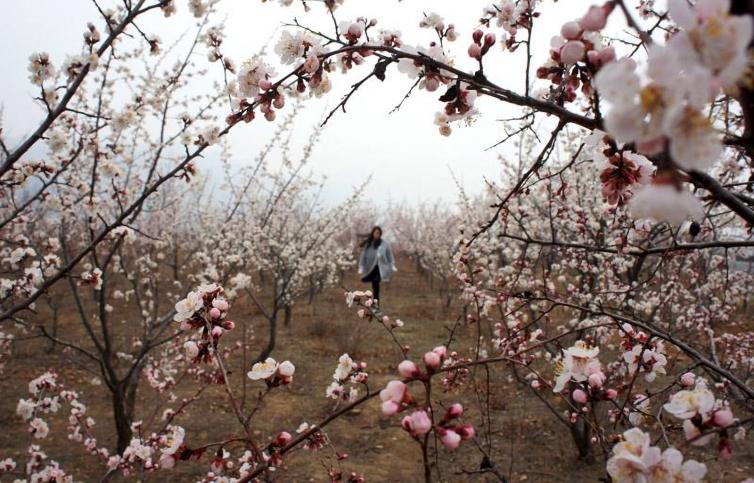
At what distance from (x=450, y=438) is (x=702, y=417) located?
50cm

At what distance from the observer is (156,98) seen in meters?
4.35

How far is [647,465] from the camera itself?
2.96 ft

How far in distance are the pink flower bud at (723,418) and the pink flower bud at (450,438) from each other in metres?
0.49

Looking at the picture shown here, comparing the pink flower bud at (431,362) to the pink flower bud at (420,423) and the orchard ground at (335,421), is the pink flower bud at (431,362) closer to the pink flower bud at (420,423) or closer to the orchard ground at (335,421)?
the pink flower bud at (420,423)

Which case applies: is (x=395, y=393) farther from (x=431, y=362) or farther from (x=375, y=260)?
(x=375, y=260)

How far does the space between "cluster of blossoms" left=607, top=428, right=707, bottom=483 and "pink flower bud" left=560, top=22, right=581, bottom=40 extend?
82cm

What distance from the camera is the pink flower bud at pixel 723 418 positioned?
887 mm

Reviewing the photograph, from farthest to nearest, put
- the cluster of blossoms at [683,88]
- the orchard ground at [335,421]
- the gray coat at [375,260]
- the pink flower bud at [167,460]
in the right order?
1. the gray coat at [375,260]
2. the orchard ground at [335,421]
3. the pink flower bud at [167,460]
4. the cluster of blossoms at [683,88]

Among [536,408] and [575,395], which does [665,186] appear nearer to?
[575,395]

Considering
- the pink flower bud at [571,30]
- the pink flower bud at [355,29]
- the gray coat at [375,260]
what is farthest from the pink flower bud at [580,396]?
→ the gray coat at [375,260]

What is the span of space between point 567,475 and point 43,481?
4.11 metres

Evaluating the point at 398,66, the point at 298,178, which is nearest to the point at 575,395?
the point at 398,66

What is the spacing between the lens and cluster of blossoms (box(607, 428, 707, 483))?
34.8 inches

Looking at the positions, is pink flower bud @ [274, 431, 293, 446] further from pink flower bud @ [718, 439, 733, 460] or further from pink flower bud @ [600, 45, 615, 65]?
pink flower bud @ [600, 45, 615, 65]
